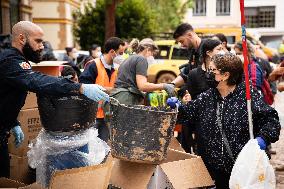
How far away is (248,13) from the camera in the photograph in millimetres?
47781

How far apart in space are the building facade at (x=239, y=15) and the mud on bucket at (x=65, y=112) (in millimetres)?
40247

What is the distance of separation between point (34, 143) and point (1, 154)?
1.67ft

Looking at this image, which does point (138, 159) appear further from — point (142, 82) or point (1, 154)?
point (142, 82)

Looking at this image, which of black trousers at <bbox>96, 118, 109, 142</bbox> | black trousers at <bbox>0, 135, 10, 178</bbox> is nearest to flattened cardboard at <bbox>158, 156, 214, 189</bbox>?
black trousers at <bbox>0, 135, 10, 178</bbox>

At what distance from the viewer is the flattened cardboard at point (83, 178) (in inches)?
136

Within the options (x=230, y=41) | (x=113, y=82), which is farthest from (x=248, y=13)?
(x=113, y=82)

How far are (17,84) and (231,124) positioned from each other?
170 centimetres

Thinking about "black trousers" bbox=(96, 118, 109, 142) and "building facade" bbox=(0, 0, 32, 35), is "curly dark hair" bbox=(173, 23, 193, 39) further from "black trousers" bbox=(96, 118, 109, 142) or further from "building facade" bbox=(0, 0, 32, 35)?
"building facade" bbox=(0, 0, 32, 35)

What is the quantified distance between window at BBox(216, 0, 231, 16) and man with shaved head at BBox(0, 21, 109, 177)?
4217 cm

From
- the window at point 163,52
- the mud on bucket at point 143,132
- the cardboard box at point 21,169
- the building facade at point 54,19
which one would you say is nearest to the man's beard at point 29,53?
the mud on bucket at point 143,132

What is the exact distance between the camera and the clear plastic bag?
4.36 metres

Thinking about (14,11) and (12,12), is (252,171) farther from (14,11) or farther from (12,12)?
(14,11)

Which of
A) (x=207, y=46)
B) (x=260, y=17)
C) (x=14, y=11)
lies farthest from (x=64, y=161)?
(x=260, y=17)

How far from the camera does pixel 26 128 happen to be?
5023mm
